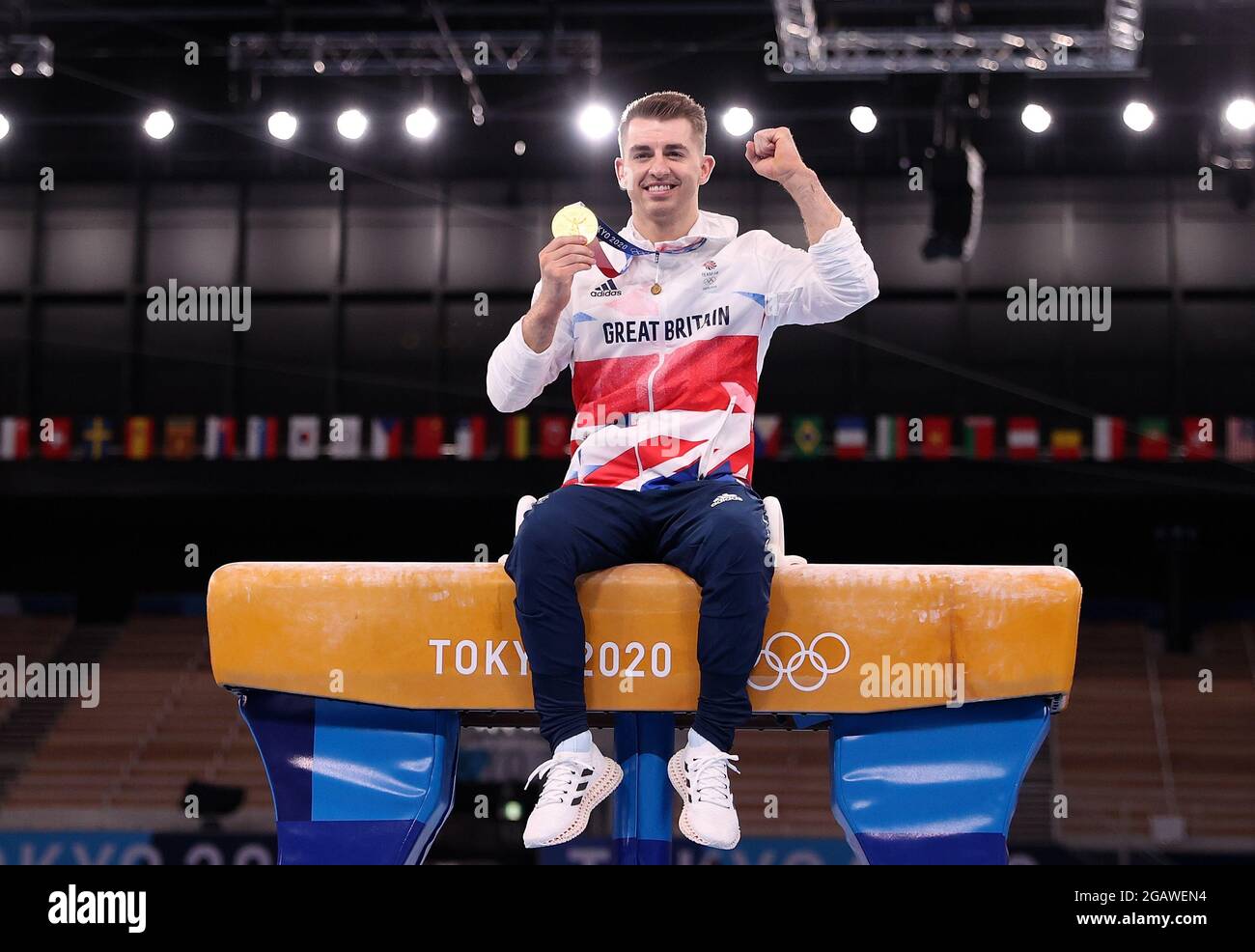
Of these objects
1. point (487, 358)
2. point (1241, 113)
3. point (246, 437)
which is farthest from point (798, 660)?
point (246, 437)

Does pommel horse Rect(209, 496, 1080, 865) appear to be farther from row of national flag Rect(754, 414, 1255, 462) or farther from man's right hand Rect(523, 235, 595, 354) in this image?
row of national flag Rect(754, 414, 1255, 462)

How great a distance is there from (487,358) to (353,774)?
10064 millimetres

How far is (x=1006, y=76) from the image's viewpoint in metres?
8.45

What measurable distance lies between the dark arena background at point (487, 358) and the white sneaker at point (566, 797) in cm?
749

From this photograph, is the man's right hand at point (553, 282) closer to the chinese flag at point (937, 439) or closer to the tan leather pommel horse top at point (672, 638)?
the tan leather pommel horse top at point (672, 638)

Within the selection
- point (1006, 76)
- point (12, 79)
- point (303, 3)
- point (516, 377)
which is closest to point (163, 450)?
point (12, 79)

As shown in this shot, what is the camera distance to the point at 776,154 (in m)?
2.62

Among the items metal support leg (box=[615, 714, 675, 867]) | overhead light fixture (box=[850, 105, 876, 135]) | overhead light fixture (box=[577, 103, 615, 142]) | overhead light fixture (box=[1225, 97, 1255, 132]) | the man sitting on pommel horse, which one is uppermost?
overhead light fixture (box=[1225, 97, 1255, 132])

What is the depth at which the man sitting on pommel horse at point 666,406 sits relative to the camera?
8.02 feet

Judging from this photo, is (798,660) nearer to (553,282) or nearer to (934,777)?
(934,777)

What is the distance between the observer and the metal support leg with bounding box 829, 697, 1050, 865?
246 cm

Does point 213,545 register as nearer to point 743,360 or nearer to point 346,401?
point 346,401

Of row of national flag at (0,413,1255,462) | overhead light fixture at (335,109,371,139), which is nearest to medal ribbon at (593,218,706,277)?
overhead light fixture at (335,109,371,139)

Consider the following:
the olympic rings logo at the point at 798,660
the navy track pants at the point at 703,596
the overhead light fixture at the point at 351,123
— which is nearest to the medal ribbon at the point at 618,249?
the navy track pants at the point at 703,596
